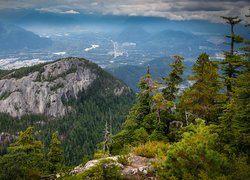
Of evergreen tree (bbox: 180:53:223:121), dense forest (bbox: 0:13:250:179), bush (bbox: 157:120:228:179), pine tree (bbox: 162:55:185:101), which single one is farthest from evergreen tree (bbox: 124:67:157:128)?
bush (bbox: 157:120:228:179)

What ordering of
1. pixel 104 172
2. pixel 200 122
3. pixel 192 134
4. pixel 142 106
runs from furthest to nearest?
1. pixel 142 106
2. pixel 200 122
3. pixel 192 134
4. pixel 104 172

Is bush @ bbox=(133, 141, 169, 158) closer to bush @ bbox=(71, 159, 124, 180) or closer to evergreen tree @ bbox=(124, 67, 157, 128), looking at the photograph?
bush @ bbox=(71, 159, 124, 180)

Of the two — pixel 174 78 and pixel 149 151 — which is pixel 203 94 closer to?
pixel 174 78

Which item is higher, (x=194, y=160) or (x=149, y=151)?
(x=194, y=160)

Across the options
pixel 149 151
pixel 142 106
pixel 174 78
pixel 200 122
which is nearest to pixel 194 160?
pixel 200 122

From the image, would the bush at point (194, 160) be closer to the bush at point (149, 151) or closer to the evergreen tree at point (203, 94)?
the bush at point (149, 151)

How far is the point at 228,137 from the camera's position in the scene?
17.7m

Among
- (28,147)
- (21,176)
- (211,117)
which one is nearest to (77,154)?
(28,147)

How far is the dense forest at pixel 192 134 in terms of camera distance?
15.8m

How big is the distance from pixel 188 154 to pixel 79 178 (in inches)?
283

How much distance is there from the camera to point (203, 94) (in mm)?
37594

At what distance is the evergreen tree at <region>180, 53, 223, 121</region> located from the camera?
37812 millimetres

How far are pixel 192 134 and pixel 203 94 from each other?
1859 centimetres

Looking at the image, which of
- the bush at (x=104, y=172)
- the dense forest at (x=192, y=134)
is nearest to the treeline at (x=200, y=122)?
the dense forest at (x=192, y=134)
